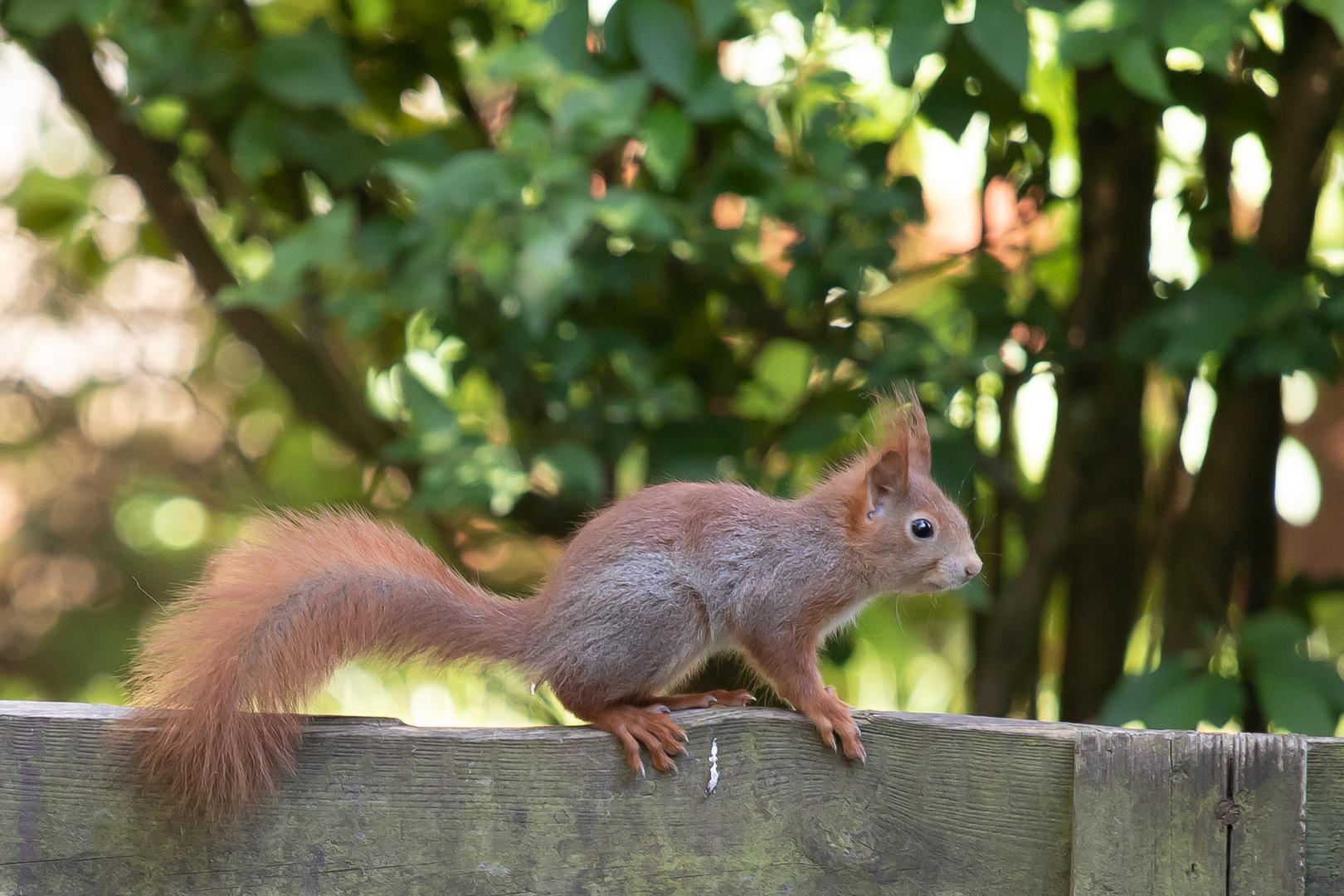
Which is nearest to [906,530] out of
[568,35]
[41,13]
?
[568,35]

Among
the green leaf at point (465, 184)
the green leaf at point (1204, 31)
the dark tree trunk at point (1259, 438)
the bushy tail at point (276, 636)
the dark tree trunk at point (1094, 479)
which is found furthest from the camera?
the dark tree trunk at point (1094, 479)

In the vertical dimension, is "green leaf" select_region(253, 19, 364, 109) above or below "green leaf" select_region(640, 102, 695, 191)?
above

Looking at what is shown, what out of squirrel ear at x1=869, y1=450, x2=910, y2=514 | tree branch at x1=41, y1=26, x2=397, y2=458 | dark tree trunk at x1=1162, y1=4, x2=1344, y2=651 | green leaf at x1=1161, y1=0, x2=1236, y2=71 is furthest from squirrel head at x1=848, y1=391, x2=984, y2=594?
tree branch at x1=41, y1=26, x2=397, y2=458

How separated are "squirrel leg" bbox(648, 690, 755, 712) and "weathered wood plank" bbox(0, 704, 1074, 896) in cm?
16

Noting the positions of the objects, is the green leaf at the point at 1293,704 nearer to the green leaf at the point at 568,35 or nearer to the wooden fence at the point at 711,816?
the wooden fence at the point at 711,816

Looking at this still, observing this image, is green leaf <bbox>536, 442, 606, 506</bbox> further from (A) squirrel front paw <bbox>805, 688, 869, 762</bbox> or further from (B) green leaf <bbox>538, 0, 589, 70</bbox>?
(A) squirrel front paw <bbox>805, 688, 869, 762</bbox>

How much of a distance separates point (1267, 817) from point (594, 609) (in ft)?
1.96

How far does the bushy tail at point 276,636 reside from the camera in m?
0.96

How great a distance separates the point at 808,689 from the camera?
116 cm

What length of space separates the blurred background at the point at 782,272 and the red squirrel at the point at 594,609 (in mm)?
84

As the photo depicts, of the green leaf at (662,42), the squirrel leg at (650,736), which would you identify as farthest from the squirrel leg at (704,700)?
the green leaf at (662,42)

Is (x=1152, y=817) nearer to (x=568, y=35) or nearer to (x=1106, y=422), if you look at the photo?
(x=568, y=35)

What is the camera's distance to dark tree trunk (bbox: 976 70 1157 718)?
2197 mm

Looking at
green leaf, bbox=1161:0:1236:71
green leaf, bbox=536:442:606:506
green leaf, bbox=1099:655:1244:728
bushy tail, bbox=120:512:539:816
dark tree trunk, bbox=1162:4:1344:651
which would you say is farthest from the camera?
dark tree trunk, bbox=1162:4:1344:651
